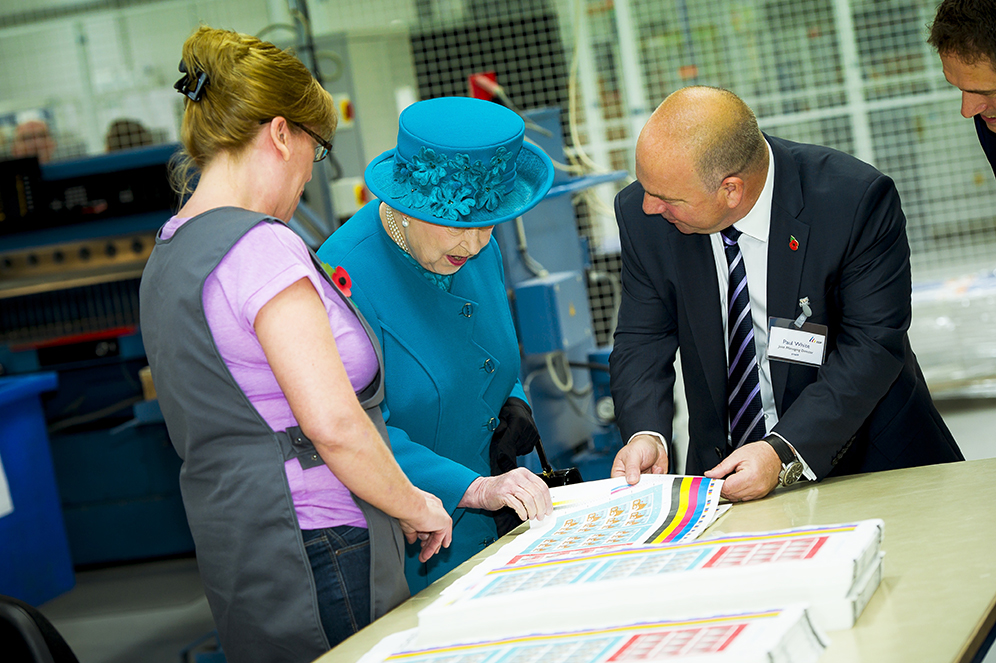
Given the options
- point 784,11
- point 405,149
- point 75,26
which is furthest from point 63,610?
point 784,11

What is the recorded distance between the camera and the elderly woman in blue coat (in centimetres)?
170

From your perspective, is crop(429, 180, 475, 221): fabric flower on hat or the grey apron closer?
Answer: the grey apron

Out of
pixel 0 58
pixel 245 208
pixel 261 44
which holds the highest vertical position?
pixel 0 58

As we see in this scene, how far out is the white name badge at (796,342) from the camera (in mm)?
1817

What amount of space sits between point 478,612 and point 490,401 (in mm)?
776

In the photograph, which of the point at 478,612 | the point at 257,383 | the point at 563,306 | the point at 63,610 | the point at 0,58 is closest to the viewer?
the point at 478,612

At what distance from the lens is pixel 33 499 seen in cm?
367

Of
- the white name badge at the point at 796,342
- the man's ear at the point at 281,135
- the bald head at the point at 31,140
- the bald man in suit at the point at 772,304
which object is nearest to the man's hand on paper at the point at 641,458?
the bald man in suit at the point at 772,304

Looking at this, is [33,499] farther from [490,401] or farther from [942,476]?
[942,476]

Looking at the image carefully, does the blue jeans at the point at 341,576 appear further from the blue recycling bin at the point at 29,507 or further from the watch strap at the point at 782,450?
the blue recycling bin at the point at 29,507

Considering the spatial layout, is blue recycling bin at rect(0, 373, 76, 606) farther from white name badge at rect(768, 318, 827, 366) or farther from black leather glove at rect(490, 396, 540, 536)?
white name badge at rect(768, 318, 827, 366)

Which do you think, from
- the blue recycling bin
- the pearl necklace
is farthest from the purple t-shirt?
the blue recycling bin

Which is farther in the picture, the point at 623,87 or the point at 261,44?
the point at 623,87

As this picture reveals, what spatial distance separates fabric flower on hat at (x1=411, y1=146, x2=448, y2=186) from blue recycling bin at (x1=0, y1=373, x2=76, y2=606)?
251cm
